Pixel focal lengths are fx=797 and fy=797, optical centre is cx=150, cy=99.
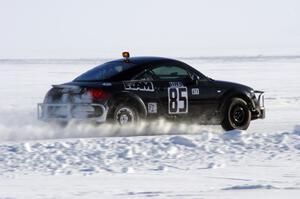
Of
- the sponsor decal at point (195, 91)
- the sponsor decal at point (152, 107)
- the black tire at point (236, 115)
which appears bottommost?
the black tire at point (236, 115)

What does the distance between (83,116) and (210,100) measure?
8.30 feet

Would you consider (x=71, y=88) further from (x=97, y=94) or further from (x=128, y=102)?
(x=128, y=102)

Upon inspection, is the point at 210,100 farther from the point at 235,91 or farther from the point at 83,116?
the point at 83,116

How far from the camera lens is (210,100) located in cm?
1468

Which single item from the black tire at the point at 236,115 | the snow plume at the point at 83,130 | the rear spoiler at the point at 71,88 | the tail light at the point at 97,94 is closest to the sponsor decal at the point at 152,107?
Answer: the snow plume at the point at 83,130

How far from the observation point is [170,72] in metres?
14.4

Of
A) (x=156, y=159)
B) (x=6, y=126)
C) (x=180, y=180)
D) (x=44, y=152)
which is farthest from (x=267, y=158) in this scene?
(x=6, y=126)

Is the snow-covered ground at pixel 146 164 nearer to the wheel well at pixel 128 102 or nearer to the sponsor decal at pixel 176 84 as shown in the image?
the wheel well at pixel 128 102

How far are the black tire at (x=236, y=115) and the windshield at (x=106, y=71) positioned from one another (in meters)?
2.12

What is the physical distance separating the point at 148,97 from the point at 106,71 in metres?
0.90

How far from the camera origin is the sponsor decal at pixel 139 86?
13.8 m

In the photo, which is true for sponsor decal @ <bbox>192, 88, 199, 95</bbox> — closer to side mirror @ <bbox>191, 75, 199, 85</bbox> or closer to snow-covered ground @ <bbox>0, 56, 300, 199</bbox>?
side mirror @ <bbox>191, 75, 199, 85</bbox>

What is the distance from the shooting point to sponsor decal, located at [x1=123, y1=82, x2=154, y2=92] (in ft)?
45.2

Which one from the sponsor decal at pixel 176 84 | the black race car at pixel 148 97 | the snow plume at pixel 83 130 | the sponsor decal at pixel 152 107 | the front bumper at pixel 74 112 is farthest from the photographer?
the sponsor decal at pixel 176 84
